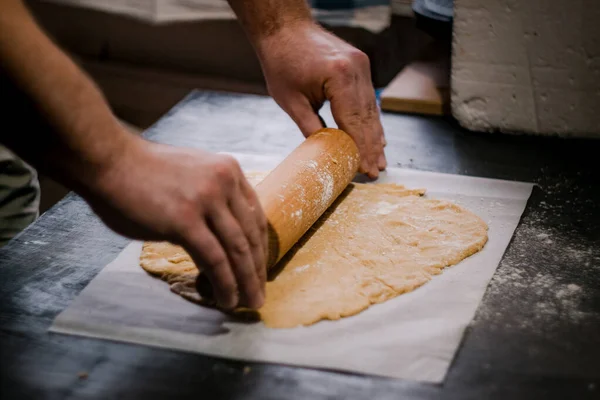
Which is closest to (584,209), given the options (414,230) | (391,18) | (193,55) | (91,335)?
(414,230)

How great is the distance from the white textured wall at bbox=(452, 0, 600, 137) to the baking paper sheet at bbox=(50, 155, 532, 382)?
87 centimetres

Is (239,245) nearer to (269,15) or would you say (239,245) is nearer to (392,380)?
(392,380)

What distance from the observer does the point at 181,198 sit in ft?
3.72

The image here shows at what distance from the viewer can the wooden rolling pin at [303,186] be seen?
142 cm

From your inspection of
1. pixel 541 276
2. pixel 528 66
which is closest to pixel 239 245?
pixel 541 276

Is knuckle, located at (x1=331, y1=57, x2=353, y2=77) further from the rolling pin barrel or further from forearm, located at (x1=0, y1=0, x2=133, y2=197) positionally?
forearm, located at (x1=0, y1=0, x2=133, y2=197)

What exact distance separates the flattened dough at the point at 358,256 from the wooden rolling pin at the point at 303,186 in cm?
5

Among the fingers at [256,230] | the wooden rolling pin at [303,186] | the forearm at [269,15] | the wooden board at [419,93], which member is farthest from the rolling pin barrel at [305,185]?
the wooden board at [419,93]

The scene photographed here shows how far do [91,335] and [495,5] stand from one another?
1573 mm

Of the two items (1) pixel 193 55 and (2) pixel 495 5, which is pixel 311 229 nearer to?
(2) pixel 495 5

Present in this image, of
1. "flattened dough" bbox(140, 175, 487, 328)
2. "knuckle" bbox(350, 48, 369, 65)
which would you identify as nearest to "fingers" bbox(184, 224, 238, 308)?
"flattened dough" bbox(140, 175, 487, 328)

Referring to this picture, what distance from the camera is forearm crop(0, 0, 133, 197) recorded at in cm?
107

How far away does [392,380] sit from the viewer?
45.0 inches

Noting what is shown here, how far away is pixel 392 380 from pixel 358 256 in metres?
0.40
